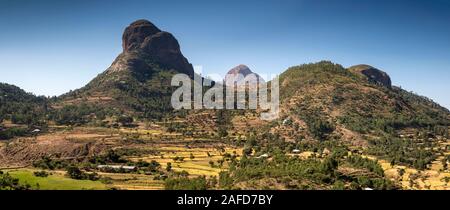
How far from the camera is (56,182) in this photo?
202 ft

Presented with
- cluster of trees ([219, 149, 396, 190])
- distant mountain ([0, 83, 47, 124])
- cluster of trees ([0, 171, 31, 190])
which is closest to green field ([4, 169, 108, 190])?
cluster of trees ([0, 171, 31, 190])

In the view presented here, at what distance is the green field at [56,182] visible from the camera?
57.9m

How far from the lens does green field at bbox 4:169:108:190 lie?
5788 centimetres

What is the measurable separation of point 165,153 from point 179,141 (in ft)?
50.4

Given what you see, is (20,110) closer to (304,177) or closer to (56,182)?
(56,182)

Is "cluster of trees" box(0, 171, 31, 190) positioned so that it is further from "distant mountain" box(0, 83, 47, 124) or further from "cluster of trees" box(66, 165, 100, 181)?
"distant mountain" box(0, 83, 47, 124)

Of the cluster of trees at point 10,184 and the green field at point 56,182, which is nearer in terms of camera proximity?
the cluster of trees at point 10,184

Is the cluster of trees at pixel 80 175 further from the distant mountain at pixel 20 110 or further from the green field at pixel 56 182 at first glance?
the distant mountain at pixel 20 110

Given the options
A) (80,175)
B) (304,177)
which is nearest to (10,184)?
(80,175)

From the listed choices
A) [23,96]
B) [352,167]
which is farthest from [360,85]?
[23,96]

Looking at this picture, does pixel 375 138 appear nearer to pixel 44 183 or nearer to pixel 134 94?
pixel 44 183

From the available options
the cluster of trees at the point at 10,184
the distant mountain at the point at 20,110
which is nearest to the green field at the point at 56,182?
the cluster of trees at the point at 10,184

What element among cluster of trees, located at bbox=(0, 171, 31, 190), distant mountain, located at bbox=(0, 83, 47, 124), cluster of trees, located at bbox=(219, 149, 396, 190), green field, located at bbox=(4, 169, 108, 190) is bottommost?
green field, located at bbox=(4, 169, 108, 190)

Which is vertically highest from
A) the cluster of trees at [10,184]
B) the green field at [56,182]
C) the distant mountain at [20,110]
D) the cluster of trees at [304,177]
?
the distant mountain at [20,110]
